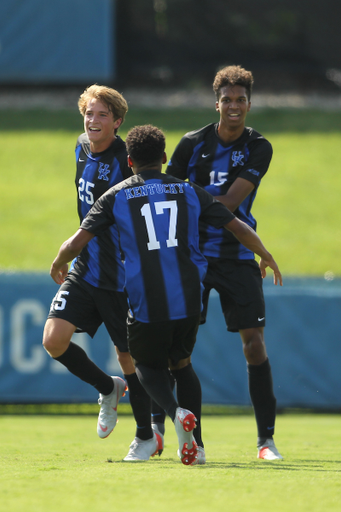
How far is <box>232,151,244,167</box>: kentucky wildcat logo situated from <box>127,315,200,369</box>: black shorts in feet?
4.41

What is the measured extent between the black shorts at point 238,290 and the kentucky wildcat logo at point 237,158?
2.20 ft

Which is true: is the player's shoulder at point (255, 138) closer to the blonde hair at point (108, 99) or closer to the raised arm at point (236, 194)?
the raised arm at point (236, 194)

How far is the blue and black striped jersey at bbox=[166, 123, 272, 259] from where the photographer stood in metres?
4.77

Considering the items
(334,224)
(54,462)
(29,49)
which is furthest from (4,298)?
(29,49)

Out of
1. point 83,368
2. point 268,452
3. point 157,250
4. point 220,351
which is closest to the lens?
point 157,250

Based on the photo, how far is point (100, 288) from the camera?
458 centimetres

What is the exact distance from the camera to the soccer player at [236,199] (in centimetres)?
468

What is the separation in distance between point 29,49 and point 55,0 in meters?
1.64

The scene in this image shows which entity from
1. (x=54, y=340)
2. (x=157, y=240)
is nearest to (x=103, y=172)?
(x=157, y=240)

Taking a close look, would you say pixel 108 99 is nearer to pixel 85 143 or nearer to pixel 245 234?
pixel 85 143

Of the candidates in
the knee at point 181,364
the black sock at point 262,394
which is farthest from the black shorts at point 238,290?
the knee at point 181,364

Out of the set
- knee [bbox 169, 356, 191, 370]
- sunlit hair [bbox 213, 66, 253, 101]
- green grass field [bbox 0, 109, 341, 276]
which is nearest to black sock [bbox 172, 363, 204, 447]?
knee [bbox 169, 356, 191, 370]

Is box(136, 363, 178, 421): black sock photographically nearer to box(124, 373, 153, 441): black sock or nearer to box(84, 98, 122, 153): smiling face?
box(124, 373, 153, 441): black sock

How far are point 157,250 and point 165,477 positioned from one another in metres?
1.19
